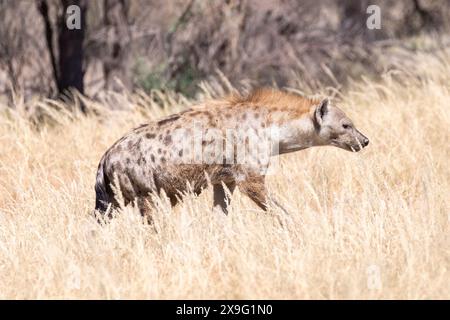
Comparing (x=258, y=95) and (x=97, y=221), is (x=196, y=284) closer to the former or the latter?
(x=97, y=221)

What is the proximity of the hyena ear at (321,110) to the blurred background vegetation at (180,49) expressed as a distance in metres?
5.11

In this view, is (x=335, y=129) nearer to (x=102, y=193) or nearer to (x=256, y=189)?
(x=256, y=189)

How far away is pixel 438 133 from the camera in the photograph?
9.77 metres

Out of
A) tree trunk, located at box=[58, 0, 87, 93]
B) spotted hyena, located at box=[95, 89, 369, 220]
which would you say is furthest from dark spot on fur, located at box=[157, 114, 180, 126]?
tree trunk, located at box=[58, 0, 87, 93]

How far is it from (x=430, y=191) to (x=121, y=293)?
2636 mm

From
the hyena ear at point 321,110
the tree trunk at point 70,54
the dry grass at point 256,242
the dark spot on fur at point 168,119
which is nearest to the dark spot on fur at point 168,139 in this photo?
the dark spot on fur at point 168,119

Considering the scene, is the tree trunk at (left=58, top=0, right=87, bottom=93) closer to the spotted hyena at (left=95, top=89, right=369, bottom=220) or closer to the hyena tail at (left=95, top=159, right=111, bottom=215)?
the spotted hyena at (left=95, top=89, right=369, bottom=220)

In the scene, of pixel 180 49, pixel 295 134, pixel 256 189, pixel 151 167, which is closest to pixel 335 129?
pixel 295 134

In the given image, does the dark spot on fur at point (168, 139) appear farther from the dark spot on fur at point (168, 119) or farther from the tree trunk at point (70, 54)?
the tree trunk at point (70, 54)

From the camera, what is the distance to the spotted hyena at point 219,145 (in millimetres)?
7324

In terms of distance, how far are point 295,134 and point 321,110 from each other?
0.99 feet

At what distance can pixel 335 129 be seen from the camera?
323 inches
